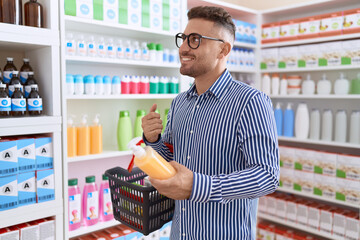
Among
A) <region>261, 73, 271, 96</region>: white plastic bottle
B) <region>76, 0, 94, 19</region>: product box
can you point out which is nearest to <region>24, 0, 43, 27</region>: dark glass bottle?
<region>76, 0, 94, 19</region>: product box

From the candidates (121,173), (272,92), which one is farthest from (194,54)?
(272,92)

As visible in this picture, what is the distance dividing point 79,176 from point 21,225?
0.84m

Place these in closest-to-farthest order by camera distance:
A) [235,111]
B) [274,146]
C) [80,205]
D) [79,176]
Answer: [274,146]
[235,111]
[80,205]
[79,176]

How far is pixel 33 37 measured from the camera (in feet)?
6.49

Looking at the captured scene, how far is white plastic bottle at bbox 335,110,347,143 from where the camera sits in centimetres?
310

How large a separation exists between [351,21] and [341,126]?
0.98 m

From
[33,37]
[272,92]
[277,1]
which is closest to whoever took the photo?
[33,37]

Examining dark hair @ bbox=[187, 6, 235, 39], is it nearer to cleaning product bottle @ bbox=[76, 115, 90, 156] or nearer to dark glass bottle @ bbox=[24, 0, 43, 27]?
dark glass bottle @ bbox=[24, 0, 43, 27]

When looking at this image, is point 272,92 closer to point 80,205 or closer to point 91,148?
point 91,148

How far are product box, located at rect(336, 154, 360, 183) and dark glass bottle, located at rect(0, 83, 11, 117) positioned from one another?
2.83m

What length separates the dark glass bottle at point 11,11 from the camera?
6.31 feet

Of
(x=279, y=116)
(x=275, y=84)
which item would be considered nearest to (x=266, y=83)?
(x=275, y=84)

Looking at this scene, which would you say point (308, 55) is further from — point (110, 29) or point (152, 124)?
point (152, 124)

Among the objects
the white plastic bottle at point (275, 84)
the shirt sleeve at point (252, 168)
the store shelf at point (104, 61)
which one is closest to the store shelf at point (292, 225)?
the white plastic bottle at point (275, 84)
